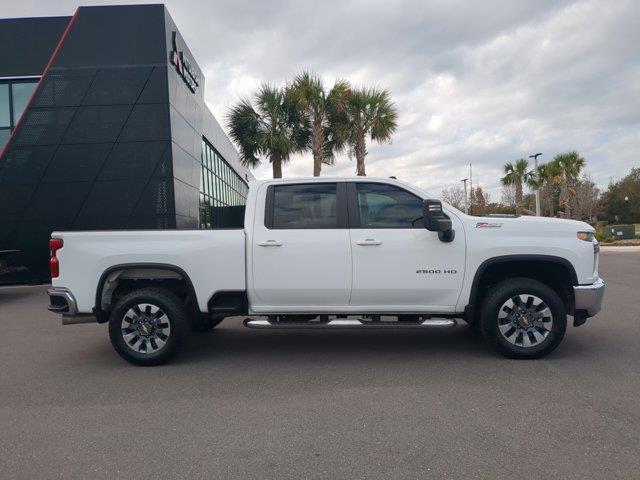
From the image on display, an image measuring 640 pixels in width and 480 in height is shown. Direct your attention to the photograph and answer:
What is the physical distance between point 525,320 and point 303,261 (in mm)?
2402

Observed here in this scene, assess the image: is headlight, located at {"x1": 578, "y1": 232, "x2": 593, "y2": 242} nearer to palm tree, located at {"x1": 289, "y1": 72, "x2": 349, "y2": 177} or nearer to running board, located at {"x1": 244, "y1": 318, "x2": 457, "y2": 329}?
running board, located at {"x1": 244, "y1": 318, "x2": 457, "y2": 329}

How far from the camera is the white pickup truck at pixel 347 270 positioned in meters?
5.53

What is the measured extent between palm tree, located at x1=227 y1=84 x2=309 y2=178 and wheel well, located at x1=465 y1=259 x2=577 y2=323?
1525 cm

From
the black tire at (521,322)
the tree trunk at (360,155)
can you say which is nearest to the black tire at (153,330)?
the black tire at (521,322)

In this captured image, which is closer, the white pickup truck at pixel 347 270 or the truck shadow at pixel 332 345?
the white pickup truck at pixel 347 270

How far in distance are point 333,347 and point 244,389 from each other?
69.6 inches

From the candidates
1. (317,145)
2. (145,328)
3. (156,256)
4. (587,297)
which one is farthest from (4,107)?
(587,297)

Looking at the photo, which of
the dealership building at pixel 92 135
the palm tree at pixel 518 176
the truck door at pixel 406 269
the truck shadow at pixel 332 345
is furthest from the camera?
the palm tree at pixel 518 176

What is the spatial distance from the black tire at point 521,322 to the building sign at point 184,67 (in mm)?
14794

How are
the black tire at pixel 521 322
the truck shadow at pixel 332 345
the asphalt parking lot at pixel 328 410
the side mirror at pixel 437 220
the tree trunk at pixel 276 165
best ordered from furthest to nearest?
the tree trunk at pixel 276 165 → the truck shadow at pixel 332 345 → the black tire at pixel 521 322 → the side mirror at pixel 437 220 → the asphalt parking lot at pixel 328 410

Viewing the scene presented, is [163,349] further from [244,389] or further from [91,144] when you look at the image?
[91,144]

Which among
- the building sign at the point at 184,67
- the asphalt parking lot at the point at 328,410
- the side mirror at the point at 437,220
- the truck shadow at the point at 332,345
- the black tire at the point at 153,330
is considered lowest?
the asphalt parking lot at the point at 328,410

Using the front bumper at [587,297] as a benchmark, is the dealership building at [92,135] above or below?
above

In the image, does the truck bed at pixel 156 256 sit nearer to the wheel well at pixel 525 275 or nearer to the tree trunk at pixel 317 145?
the wheel well at pixel 525 275
